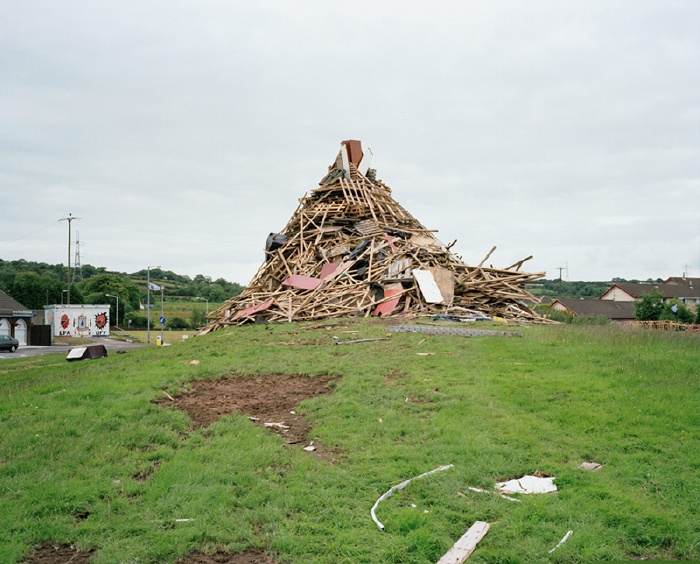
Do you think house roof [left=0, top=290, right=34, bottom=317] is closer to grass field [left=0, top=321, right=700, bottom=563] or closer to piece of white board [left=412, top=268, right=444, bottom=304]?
piece of white board [left=412, top=268, right=444, bottom=304]

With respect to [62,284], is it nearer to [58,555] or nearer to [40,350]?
[40,350]

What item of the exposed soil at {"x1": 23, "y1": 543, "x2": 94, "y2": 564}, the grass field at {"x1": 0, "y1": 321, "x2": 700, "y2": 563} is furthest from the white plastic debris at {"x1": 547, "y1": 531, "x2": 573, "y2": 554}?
the exposed soil at {"x1": 23, "y1": 543, "x2": 94, "y2": 564}

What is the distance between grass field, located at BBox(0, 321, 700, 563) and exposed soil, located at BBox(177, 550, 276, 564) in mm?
65

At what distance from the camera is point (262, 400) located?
9500 millimetres

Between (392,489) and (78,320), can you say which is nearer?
(392,489)

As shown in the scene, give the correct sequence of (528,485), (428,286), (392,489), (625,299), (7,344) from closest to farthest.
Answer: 1. (392,489)
2. (528,485)
3. (428,286)
4. (7,344)
5. (625,299)

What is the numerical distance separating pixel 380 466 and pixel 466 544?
178cm

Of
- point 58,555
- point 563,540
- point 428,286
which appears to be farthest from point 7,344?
point 563,540

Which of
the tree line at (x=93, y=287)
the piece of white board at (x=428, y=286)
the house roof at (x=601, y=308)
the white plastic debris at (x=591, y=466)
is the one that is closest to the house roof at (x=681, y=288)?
the house roof at (x=601, y=308)

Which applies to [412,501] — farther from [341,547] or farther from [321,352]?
[321,352]

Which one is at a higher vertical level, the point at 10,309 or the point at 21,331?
the point at 10,309

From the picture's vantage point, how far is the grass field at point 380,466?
4852mm

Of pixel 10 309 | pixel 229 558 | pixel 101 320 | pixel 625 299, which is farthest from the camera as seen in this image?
pixel 625 299

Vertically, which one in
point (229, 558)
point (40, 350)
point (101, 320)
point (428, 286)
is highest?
point (428, 286)
